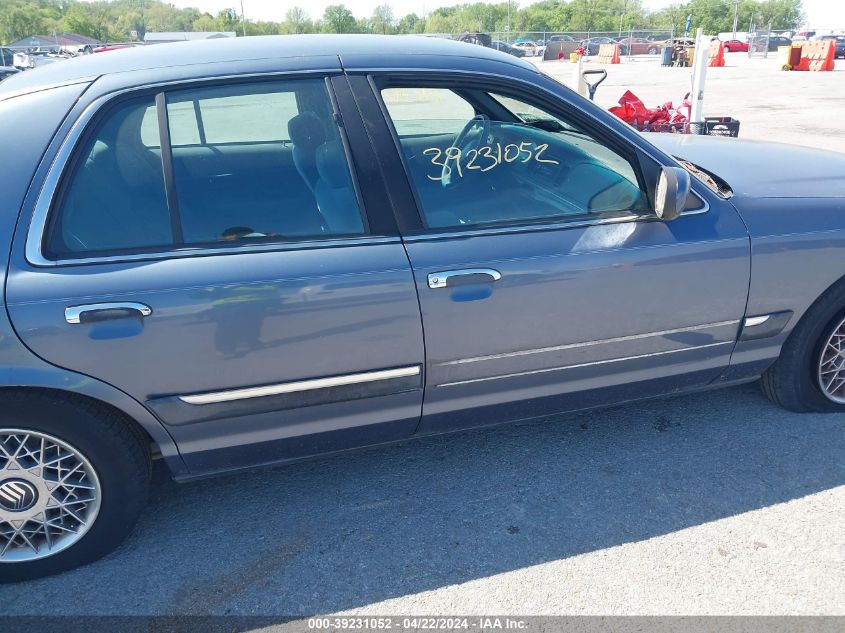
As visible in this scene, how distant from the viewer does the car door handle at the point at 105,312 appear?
7.29 feet

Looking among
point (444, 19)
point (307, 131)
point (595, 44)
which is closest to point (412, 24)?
point (444, 19)

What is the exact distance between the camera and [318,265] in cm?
243

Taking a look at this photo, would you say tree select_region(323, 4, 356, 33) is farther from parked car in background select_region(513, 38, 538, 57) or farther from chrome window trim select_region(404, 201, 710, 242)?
chrome window trim select_region(404, 201, 710, 242)

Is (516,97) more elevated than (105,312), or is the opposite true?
(516,97)

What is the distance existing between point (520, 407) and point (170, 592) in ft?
4.91

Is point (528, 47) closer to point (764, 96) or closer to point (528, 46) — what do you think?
point (528, 46)

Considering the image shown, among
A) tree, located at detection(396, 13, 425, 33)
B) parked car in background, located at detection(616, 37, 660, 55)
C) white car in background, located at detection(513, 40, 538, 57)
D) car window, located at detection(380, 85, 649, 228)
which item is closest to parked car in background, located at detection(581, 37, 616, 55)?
parked car in background, located at detection(616, 37, 660, 55)

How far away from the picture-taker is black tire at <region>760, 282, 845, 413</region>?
10.3ft

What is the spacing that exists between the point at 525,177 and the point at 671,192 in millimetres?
570

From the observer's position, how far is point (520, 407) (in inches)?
114

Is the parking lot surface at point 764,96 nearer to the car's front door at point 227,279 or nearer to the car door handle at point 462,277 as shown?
the car door handle at point 462,277

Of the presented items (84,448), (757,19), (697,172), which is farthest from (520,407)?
(757,19)

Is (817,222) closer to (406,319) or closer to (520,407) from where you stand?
(520,407)

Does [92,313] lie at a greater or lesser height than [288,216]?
lesser
